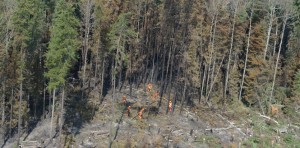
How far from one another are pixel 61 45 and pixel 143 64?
1630 cm

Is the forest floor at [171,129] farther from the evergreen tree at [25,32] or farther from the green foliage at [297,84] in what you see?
the evergreen tree at [25,32]

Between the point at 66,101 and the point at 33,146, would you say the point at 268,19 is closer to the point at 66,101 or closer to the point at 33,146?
the point at 66,101

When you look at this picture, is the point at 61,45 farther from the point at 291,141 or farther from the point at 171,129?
the point at 291,141

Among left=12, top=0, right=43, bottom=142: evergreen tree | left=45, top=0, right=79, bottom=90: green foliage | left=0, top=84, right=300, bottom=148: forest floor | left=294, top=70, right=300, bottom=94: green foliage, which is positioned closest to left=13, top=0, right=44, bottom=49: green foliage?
left=12, top=0, right=43, bottom=142: evergreen tree

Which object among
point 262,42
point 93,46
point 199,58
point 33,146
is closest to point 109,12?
point 93,46

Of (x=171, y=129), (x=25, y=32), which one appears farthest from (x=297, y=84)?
(x=25, y=32)

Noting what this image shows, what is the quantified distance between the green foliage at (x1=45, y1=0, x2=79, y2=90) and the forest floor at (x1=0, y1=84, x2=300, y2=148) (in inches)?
227

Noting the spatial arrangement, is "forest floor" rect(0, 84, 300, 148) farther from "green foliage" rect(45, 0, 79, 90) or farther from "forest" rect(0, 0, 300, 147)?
"green foliage" rect(45, 0, 79, 90)

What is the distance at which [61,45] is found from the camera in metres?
33.0

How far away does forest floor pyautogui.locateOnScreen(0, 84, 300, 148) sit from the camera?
35750 millimetres

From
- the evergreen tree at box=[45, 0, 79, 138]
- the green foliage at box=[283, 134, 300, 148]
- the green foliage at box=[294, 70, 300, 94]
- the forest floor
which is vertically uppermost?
the evergreen tree at box=[45, 0, 79, 138]

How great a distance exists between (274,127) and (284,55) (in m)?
14.1

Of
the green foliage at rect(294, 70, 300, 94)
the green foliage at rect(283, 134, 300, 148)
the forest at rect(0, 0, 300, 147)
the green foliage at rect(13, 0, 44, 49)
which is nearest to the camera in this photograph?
the green foliage at rect(13, 0, 44, 49)

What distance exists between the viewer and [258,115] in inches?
1786
